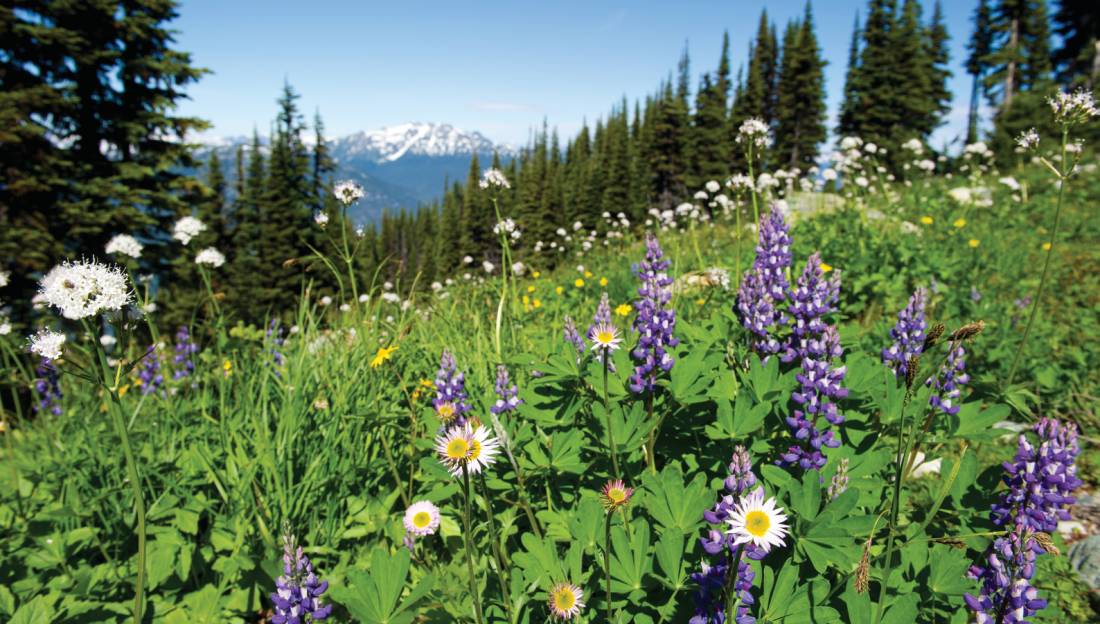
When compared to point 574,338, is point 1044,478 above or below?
below

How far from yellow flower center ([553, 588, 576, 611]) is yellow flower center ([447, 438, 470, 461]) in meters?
0.47

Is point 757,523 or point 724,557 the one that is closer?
point 757,523

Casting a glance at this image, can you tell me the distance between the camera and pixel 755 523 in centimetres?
121

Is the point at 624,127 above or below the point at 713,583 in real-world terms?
above

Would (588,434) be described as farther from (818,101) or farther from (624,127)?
(624,127)

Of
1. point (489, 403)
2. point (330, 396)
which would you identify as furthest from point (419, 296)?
point (489, 403)

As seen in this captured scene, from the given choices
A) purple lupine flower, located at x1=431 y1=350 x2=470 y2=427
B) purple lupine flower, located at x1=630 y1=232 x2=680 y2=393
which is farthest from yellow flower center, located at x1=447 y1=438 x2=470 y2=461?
purple lupine flower, located at x1=630 y1=232 x2=680 y2=393

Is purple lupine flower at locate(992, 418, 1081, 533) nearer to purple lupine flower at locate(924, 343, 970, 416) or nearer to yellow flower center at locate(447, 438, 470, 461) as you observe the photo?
purple lupine flower at locate(924, 343, 970, 416)

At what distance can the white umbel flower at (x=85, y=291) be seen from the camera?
58.4 inches

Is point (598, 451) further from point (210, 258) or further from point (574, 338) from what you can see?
point (210, 258)

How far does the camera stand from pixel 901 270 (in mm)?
5254

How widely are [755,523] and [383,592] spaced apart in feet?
3.98

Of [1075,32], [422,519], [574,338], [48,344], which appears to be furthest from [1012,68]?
[48,344]

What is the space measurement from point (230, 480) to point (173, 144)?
72.9 ft
